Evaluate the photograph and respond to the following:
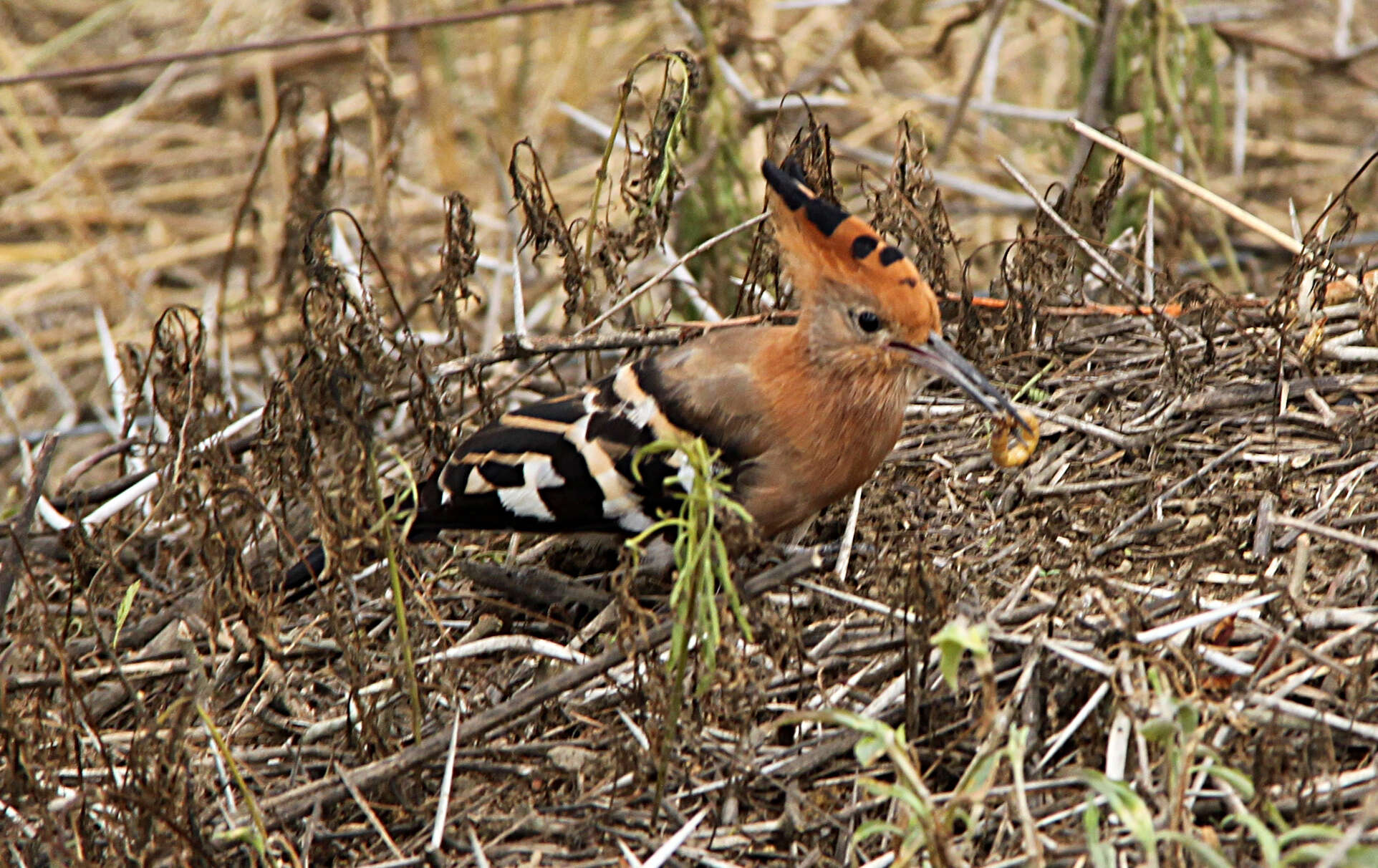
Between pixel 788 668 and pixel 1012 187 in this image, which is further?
A: pixel 1012 187

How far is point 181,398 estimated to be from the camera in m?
3.36

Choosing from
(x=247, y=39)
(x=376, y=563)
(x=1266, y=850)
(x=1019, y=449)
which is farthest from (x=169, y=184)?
(x=1266, y=850)

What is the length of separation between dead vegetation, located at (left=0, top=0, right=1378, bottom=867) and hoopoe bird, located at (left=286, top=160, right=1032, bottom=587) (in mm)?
157

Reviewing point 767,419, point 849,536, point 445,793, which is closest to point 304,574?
point 445,793

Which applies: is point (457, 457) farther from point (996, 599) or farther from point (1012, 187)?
point (1012, 187)

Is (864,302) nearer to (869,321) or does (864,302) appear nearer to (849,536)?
(869,321)

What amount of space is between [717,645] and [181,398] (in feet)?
5.11

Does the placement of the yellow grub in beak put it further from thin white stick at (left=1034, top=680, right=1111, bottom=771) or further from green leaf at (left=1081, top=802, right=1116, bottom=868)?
green leaf at (left=1081, top=802, right=1116, bottom=868)

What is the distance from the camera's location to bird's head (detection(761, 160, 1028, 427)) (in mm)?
3297

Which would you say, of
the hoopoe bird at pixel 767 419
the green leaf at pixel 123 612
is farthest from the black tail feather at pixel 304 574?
the green leaf at pixel 123 612

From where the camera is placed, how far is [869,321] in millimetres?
3365

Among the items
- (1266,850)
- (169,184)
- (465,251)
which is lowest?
(169,184)

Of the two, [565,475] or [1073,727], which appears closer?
[1073,727]

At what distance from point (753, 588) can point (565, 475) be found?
78cm
